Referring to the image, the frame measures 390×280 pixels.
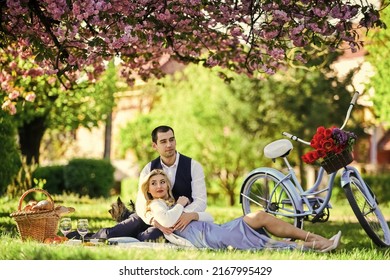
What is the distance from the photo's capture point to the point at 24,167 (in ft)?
56.5

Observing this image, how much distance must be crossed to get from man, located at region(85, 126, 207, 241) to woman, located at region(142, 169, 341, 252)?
154mm

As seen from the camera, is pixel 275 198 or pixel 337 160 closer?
pixel 337 160

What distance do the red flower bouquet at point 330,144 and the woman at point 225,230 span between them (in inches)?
40.8

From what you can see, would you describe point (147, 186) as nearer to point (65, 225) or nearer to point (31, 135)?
point (65, 225)

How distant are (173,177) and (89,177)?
13435 mm

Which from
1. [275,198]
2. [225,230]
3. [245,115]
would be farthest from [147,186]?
[245,115]

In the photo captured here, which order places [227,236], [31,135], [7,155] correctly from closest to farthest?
[227,236] < [7,155] < [31,135]

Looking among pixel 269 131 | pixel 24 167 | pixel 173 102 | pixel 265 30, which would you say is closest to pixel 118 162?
pixel 173 102

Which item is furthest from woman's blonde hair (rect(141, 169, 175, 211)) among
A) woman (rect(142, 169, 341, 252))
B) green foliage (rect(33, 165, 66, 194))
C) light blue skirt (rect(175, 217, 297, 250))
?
green foliage (rect(33, 165, 66, 194))

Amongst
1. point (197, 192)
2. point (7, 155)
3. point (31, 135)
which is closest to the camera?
point (197, 192)

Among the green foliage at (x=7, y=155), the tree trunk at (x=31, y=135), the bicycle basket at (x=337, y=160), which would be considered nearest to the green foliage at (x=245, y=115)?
the tree trunk at (x=31, y=135)

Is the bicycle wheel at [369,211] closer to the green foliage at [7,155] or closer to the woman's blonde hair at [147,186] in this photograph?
the woman's blonde hair at [147,186]

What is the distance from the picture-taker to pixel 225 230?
8547 mm
